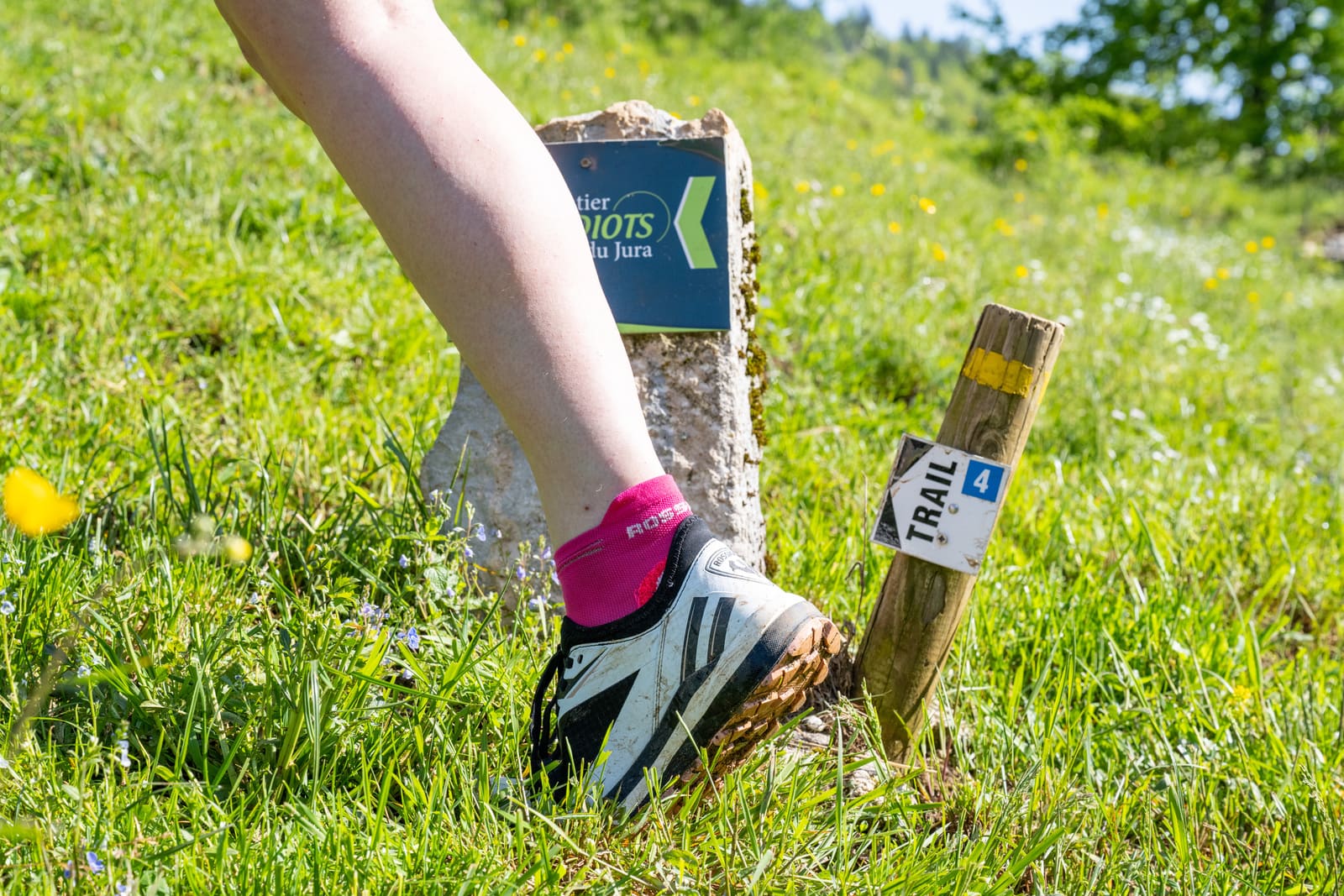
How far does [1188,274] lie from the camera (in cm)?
617

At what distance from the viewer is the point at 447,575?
166 cm

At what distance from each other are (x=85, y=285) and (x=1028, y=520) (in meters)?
2.59

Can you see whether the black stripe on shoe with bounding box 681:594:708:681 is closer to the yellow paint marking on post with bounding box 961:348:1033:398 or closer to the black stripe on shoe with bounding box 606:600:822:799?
the black stripe on shoe with bounding box 606:600:822:799

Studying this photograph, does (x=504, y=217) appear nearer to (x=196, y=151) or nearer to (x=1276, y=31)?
(x=196, y=151)

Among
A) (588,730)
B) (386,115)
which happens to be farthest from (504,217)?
(588,730)

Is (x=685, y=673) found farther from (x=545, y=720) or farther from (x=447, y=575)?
(x=447, y=575)

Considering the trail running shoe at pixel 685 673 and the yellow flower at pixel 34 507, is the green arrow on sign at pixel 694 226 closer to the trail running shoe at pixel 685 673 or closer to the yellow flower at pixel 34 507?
the trail running shoe at pixel 685 673

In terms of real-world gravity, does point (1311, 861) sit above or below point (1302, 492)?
below

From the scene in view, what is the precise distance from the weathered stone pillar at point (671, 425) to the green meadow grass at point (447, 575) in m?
0.12

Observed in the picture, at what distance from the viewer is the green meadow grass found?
1.27 meters

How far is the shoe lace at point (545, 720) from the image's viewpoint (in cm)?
134

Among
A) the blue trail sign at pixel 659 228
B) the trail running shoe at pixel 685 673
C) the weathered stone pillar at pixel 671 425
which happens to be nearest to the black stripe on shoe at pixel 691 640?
the trail running shoe at pixel 685 673

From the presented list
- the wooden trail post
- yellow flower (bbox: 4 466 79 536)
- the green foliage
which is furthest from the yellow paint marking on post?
the green foliage

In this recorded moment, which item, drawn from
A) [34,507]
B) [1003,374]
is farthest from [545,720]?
[1003,374]
